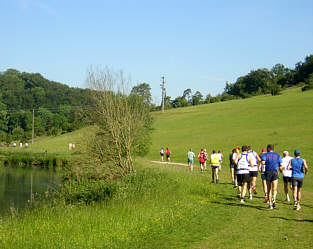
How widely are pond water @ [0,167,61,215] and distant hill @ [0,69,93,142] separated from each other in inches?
2251

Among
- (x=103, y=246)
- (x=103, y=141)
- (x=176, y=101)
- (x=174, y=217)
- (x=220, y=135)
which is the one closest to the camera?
(x=103, y=246)

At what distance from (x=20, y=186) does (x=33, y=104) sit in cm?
10973

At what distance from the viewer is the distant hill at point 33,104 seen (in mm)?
Answer: 108500

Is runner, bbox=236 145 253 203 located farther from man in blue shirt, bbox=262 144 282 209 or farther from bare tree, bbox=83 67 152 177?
bare tree, bbox=83 67 152 177

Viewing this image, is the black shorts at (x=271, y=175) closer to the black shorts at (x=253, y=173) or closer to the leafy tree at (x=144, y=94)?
the black shorts at (x=253, y=173)

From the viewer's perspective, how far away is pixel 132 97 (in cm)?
2794

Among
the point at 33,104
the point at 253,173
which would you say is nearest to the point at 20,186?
the point at 253,173

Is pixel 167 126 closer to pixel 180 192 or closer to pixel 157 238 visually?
pixel 180 192

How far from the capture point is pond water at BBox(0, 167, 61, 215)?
25.1 metres

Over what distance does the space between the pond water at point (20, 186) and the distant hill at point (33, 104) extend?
57.2 m

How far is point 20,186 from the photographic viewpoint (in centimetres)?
3319

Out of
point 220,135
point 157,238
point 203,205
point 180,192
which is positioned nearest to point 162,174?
point 180,192

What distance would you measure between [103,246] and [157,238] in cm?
150

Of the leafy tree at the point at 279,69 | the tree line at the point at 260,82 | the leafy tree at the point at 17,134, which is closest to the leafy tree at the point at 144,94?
the leafy tree at the point at 17,134
